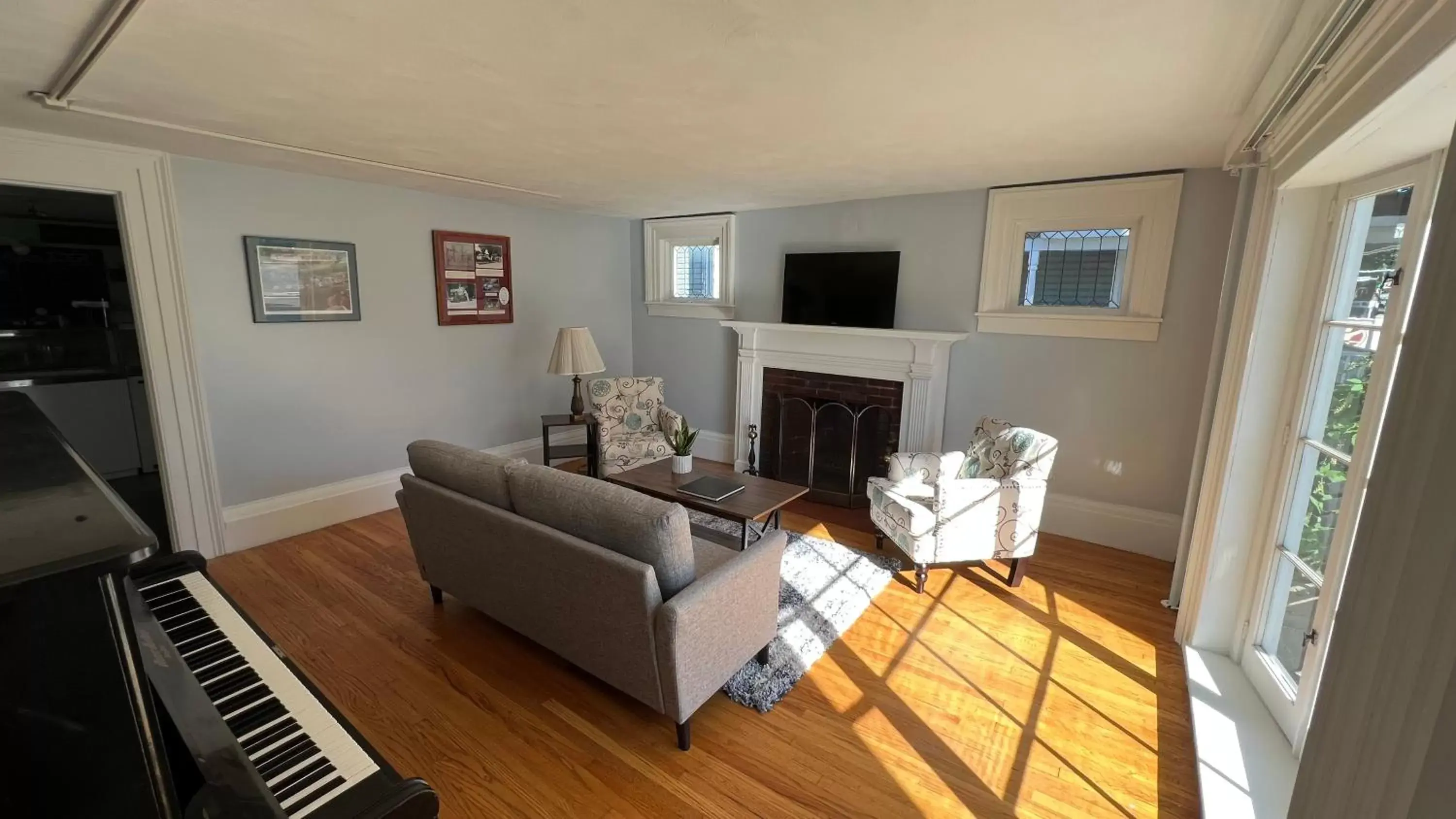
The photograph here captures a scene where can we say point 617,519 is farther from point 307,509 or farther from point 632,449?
point 307,509

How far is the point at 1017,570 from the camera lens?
311cm

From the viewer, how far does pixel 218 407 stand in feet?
10.8

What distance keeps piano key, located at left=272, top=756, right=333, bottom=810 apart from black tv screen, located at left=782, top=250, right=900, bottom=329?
3802 mm

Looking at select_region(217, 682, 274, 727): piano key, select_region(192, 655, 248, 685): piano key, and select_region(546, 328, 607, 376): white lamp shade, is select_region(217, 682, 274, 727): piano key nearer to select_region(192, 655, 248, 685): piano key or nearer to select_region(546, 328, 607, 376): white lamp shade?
select_region(192, 655, 248, 685): piano key

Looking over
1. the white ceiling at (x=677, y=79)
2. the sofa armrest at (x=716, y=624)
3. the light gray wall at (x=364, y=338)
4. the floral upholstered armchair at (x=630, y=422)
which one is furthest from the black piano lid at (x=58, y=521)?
the floral upholstered armchair at (x=630, y=422)

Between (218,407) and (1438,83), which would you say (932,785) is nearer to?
(1438,83)

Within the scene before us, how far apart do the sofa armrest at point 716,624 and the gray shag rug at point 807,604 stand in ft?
0.54

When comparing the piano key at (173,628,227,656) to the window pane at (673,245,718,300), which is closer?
the piano key at (173,628,227,656)

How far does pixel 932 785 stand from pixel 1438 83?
2.14 meters

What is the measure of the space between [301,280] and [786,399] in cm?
334

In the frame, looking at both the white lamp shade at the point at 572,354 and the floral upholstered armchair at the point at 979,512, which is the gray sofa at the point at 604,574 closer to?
the floral upholstered armchair at the point at 979,512

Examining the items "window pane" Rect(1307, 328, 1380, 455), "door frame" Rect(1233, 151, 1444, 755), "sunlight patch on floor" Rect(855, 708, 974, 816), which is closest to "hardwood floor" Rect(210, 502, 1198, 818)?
"sunlight patch on floor" Rect(855, 708, 974, 816)

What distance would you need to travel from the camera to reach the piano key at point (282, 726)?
3.23 feet

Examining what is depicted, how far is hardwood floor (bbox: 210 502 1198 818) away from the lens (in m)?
1.84
